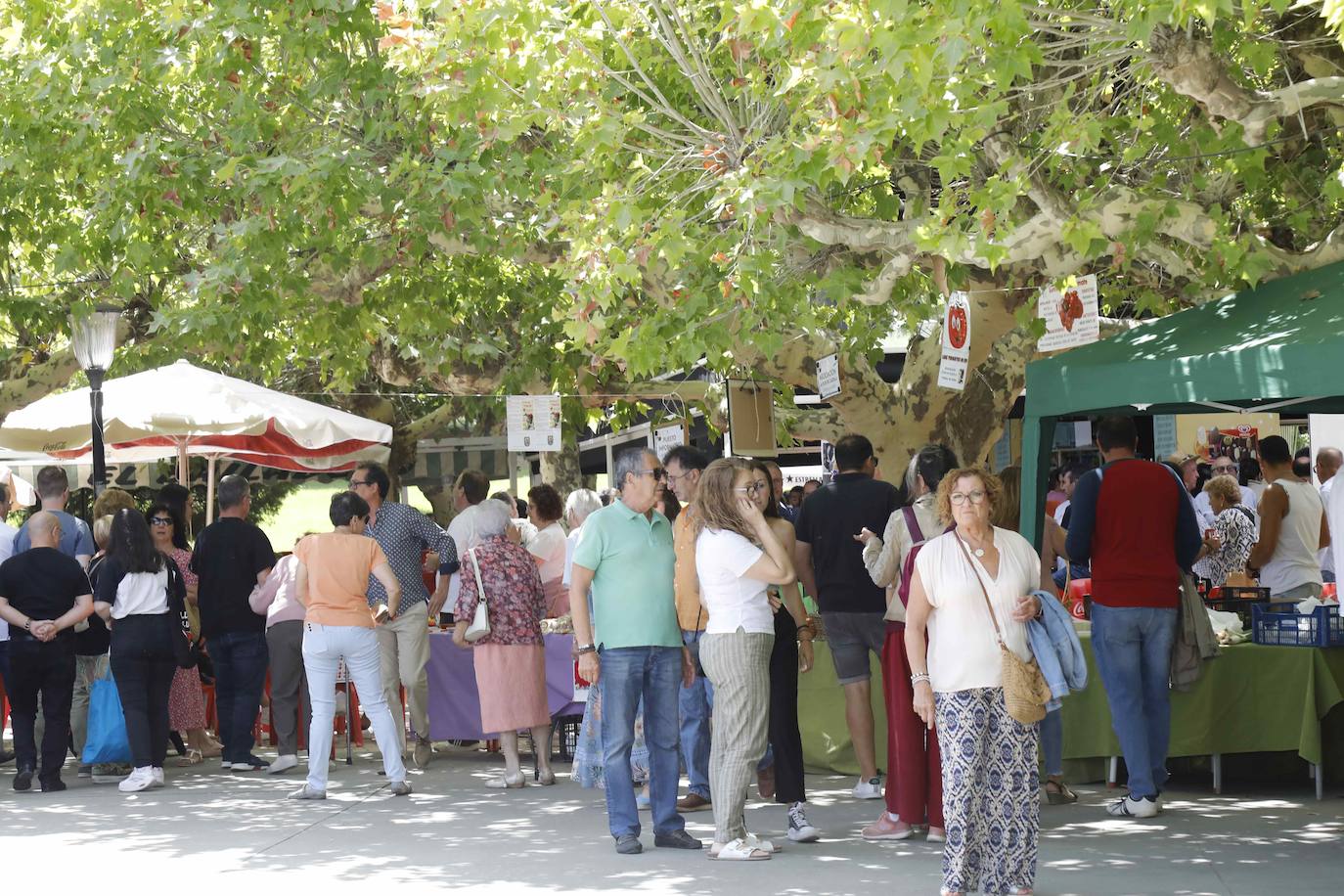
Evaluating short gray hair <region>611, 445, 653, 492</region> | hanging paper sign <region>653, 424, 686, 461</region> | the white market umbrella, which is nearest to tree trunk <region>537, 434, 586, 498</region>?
hanging paper sign <region>653, 424, 686, 461</region>

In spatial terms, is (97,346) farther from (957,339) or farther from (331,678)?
(957,339)

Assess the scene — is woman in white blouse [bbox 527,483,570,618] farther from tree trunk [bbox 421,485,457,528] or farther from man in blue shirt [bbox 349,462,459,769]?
tree trunk [bbox 421,485,457,528]

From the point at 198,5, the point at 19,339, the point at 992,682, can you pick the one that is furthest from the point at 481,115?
the point at 19,339

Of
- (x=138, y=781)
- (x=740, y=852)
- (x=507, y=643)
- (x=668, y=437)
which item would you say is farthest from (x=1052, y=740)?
(x=668, y=437)

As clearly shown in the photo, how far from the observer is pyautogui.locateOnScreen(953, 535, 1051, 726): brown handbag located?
6.06 metres

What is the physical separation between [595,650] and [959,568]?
2096 mm

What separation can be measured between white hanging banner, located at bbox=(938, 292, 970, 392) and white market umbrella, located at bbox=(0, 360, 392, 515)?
442cm

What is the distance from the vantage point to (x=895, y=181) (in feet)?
38.1

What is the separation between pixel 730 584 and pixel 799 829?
144cm

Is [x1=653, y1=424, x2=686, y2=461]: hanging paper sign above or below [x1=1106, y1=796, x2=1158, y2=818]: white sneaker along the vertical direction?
above

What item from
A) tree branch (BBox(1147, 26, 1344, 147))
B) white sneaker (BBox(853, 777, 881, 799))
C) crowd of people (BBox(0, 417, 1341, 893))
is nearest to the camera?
crowd of people (BBox(0, 417, 1341, 893))

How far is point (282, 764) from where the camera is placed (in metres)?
10.6

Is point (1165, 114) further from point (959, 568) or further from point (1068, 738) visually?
point (959, 568)

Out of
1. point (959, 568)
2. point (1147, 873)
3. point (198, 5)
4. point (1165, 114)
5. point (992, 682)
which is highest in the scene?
point (198, 5)
